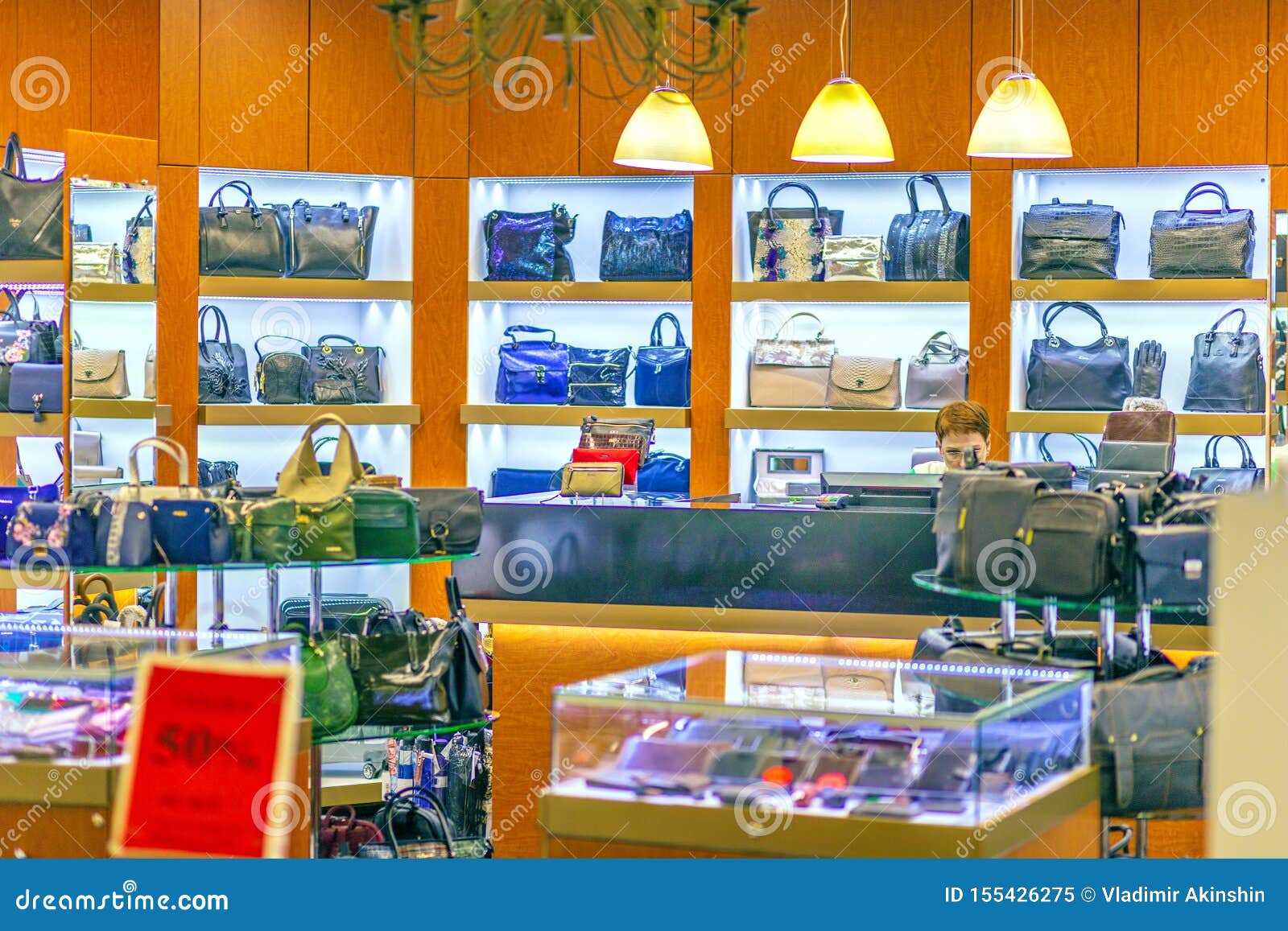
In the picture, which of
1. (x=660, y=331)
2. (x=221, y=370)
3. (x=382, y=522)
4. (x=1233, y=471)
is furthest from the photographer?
(x=660, y=331)

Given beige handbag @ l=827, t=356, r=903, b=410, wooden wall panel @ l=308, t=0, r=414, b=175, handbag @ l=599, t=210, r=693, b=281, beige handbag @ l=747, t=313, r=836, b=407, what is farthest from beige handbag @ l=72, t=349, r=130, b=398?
beige handbag @ l=827, t=356, r=903, b=410

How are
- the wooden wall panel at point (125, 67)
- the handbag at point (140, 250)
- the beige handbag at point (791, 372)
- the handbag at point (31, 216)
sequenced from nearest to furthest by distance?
the handbag at point (31, 216)
the handbag at point (140, 250)
the beige handbag at point (791, 372)
the wooden wall panel at point (125, 67)

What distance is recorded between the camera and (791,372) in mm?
6742

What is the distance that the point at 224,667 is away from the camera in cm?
267

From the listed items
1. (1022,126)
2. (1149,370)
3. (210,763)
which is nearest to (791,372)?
(1149,370)

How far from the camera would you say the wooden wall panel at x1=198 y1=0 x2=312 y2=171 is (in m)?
6.59

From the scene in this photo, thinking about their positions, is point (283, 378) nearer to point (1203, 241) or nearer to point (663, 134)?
point (663, 134)

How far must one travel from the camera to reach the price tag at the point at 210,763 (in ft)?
8.46

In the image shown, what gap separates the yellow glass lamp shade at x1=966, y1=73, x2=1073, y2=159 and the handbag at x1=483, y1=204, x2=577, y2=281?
2434 mm

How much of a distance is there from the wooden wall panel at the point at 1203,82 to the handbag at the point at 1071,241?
1.07 ft

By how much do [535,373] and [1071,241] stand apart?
2515mm

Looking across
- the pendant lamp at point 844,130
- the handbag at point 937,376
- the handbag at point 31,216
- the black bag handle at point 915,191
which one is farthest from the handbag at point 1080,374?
the handbag at point 31,216

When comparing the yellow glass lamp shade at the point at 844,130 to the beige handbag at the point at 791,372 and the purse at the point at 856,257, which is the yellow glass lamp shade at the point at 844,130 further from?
the beige handbag at the point at 791,372

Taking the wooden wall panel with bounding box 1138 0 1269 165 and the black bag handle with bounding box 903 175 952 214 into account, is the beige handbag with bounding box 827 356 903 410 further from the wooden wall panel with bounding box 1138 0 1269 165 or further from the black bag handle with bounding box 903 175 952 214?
the wooden wall panel with bounding box 1138 0 1269 165
